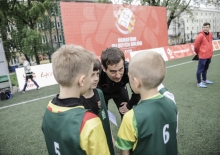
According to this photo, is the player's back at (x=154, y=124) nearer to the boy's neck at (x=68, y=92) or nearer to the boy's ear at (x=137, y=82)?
the boy's ear at (x=137, y=82)

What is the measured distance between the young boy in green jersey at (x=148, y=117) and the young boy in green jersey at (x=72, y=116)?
199 mm

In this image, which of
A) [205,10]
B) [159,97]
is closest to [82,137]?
[159,97]

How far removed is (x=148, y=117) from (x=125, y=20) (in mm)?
12482

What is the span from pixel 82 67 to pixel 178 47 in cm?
1424

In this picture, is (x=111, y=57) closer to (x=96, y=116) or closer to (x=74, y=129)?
(x=96, y=116)

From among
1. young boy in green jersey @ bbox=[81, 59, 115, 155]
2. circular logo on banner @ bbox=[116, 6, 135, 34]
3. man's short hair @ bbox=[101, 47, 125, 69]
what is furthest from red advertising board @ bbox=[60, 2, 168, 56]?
young boy in green jersey @ bbox=[81, 59, 115, 155]

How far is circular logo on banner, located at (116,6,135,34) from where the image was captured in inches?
492

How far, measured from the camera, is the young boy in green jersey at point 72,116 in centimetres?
102

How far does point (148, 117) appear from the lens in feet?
3.80

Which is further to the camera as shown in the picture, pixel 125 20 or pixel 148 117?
pixel 125 20

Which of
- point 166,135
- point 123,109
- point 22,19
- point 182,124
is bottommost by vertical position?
point 182,124

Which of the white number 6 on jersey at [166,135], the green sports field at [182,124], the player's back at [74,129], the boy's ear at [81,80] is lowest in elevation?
the green sports field at [182,124]

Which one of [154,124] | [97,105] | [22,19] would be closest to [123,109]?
[97,105]

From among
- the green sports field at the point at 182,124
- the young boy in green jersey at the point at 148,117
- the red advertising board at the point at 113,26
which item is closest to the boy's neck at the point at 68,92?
the young boy in green jersey at the point at 148,117
